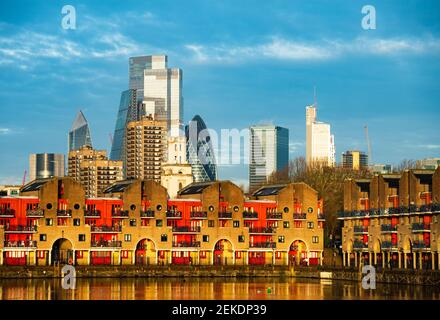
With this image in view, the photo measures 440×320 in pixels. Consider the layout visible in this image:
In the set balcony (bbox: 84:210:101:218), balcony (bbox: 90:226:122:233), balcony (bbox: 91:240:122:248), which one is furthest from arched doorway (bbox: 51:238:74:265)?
balcony (bbox: 84:210:101:218)

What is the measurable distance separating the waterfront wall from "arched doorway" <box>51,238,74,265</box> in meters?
8.83

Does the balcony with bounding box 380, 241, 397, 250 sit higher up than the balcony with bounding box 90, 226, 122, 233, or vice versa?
the balcony with bounding box 90, 226, 122, 233

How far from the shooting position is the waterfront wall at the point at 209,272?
13319 centimetres

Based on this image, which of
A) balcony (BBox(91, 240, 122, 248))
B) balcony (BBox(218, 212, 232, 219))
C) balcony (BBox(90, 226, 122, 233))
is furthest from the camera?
balcony (BBox(218, 212, 232, 219))

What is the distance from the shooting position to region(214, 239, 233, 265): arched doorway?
16175 cm

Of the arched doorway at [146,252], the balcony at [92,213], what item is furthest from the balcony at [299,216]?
the balcony at [92,213]

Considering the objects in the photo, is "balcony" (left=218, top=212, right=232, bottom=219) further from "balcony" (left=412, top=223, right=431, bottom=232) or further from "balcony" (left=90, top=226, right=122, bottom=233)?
"balcony" (left=412, top=223, right=431, bottom=232)

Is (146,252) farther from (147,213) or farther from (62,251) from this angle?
(62,251)

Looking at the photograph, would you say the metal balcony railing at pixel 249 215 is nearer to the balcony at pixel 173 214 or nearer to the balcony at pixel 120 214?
the balcony at pixel 173 214

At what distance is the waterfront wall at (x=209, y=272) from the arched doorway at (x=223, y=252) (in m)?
8.98

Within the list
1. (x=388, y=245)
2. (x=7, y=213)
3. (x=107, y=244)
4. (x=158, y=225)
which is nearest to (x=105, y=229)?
(x=107, y=244)

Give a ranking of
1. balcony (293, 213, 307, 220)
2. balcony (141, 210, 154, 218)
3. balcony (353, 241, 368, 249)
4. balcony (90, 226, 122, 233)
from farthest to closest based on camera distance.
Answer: balcony (293, 213, 307, 220), balcony (141, 210, 154, 218), balcony (353, 241, 368, 249), balcony (90, 226, 122, 233)
